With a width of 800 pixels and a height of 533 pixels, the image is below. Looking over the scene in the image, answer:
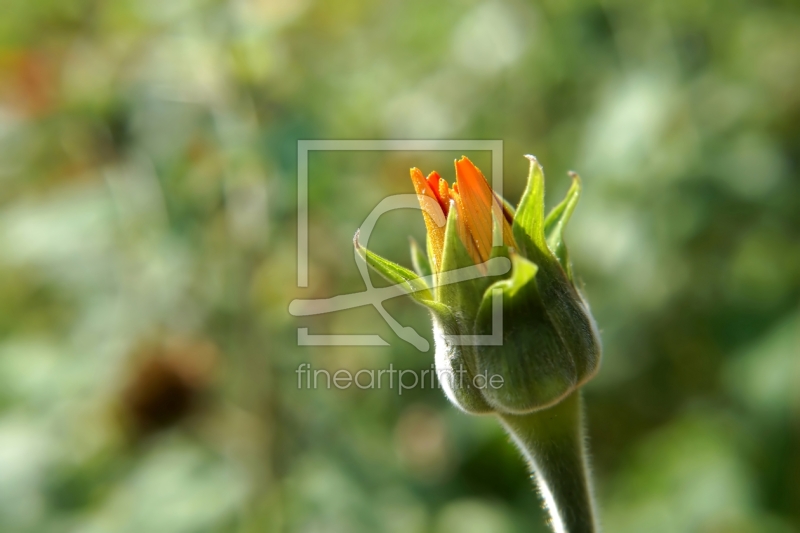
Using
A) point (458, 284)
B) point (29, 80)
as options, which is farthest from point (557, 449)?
point (29, 80)

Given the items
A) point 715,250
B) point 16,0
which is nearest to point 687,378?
point 715,250

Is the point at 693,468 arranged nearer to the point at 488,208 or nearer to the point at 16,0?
the point at 488,208

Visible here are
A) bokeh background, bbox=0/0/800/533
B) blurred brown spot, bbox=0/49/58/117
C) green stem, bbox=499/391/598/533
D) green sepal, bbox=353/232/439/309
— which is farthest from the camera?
blurred brown spot, bbox=0/49/58/117

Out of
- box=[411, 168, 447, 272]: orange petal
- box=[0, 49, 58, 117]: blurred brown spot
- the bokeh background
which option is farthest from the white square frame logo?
box=[411, 168, 447, 272]: orange petal

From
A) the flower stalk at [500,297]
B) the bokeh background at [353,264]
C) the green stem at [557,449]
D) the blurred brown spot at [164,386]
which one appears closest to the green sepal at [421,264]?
the flower stalk at [500,297]

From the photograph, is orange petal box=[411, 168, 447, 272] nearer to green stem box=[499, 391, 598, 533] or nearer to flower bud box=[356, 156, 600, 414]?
flower bud box=[356, 156, 600, 414]

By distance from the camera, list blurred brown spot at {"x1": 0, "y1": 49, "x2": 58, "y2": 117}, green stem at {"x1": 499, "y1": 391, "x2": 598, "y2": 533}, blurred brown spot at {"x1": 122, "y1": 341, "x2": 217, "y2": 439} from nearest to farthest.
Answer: green stem at {"x1": 499, "y1": 391, "x2": 598, "y2": 533}, blurred brown spot at {"x1": 0, "y1": 49, "x2": 58, "y2": 117}, blurred brown spot at {"x1": 122, "y1": 341, "x2": 217, "y2": 439}

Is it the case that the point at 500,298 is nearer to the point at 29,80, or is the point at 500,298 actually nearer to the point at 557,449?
the point at 557,449
